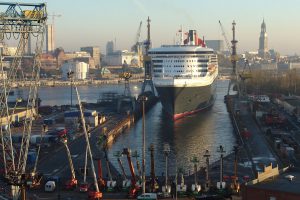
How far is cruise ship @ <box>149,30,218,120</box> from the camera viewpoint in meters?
33.0

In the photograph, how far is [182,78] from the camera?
34344mm

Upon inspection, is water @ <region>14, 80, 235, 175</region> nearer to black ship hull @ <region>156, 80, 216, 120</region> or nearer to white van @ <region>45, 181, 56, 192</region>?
black ship hull @ <region>156, 80, 216, 120</region>

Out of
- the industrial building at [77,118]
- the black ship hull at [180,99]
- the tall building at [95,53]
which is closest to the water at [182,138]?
the black ship hull at [180,99]

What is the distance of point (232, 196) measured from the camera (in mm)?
14055

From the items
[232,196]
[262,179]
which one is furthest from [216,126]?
[262,179]

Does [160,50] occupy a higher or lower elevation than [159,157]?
higher

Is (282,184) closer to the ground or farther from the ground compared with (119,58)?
closer to the ground

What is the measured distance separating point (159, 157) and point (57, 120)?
12.6 m

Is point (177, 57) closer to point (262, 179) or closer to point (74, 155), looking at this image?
point (74, 155)

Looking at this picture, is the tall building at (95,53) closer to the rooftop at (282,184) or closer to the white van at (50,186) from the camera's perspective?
the white van at (50,186)

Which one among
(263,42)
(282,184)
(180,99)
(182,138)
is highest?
(263,42)

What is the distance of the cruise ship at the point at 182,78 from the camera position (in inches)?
1301

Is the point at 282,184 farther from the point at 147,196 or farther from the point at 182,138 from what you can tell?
the point at 182,138

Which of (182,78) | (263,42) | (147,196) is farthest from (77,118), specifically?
(263,42)
